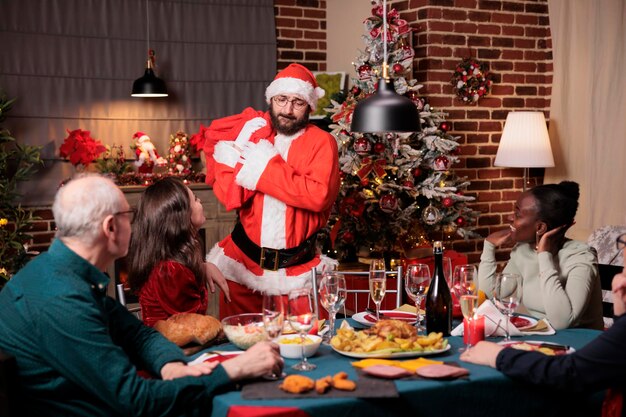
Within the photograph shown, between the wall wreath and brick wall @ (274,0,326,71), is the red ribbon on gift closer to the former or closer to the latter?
the wall wreath

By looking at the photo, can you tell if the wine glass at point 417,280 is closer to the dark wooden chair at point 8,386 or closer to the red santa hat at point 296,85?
the dark wooden chair at point 8,386

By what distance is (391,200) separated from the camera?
16.4 feet

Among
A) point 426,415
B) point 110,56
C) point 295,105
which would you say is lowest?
point 426,415

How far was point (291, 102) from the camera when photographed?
403cm

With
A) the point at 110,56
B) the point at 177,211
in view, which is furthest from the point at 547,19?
the point at 177,211

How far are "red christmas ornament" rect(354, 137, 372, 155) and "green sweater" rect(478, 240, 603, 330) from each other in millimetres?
1908

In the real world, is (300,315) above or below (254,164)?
below

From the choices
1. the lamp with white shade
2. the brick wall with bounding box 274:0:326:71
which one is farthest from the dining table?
the brick wall with bounding box 274:0:326:71

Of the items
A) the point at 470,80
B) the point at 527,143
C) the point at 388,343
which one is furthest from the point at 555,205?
the point at 470,80

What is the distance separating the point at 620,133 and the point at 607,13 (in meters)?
0.77

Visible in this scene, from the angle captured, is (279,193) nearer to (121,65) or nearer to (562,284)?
(562,284)


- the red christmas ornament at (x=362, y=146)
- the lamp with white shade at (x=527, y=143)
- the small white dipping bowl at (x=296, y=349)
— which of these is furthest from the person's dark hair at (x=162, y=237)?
the lamp with white shade at (x=527, y=143)

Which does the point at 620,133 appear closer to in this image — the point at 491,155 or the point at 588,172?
the point at 588,172

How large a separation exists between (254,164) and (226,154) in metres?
0.25
